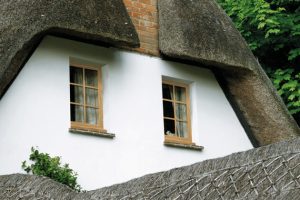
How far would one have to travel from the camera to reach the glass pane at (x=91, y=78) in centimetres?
1529

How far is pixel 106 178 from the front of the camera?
14914 millimetres

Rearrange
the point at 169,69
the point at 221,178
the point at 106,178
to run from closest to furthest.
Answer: the point at 221,178
the point at 106,178
the point at 169,69

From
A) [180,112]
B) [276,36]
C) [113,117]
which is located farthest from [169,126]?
[276,36]

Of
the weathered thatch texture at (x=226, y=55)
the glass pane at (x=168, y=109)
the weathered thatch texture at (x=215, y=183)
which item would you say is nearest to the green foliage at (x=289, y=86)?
the weathered thatch texture at (x=226, y=55)

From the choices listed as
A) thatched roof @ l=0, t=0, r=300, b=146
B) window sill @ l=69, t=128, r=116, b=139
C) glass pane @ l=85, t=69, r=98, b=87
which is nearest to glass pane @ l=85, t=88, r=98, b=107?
glass pane @ l=85, t=69, r=98, b=87

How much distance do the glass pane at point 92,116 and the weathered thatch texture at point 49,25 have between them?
3.51ft

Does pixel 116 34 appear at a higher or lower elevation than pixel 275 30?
lower

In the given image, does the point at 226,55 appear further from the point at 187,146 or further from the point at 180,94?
the point at 187,146

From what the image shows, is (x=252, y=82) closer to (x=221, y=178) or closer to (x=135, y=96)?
(x=135, y=96)

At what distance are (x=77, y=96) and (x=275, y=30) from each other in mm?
5777

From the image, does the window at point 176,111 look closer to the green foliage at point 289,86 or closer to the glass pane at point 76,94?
the glass pane at point 76,94

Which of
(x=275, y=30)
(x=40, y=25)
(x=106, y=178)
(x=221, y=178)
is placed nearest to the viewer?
(x=221, y=178)

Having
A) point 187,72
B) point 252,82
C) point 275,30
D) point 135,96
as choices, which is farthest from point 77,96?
point 275,30

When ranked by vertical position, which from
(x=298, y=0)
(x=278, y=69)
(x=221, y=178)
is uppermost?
(x=298, y=0)
